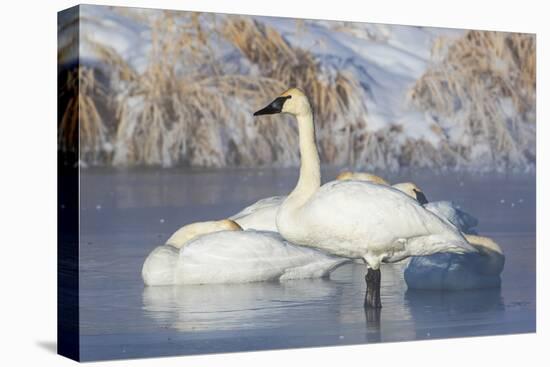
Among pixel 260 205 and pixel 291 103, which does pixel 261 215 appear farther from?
pixel 291 103

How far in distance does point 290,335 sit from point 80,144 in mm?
2554

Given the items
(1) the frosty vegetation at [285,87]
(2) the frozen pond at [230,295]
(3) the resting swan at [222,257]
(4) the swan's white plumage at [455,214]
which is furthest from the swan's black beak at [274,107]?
(4) the swan's white plumage at [455,214]

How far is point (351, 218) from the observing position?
12234 millimetres

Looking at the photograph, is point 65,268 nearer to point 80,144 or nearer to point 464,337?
point 80,144

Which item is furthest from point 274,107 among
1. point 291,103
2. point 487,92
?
point 487,92

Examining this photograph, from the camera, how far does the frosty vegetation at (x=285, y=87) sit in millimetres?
11977

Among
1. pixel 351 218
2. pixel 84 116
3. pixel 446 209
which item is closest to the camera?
pixel 84 116

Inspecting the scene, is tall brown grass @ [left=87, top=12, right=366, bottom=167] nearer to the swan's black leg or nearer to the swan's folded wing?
the swan's folded wing

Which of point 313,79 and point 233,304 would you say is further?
point 313,79

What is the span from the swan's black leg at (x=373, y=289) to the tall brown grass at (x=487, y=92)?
174 cm

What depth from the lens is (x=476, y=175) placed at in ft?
45.0

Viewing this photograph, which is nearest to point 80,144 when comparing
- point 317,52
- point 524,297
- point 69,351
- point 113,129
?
point 113,129

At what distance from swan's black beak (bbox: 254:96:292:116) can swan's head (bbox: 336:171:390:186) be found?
94cm

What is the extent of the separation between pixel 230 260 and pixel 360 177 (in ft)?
5.14
